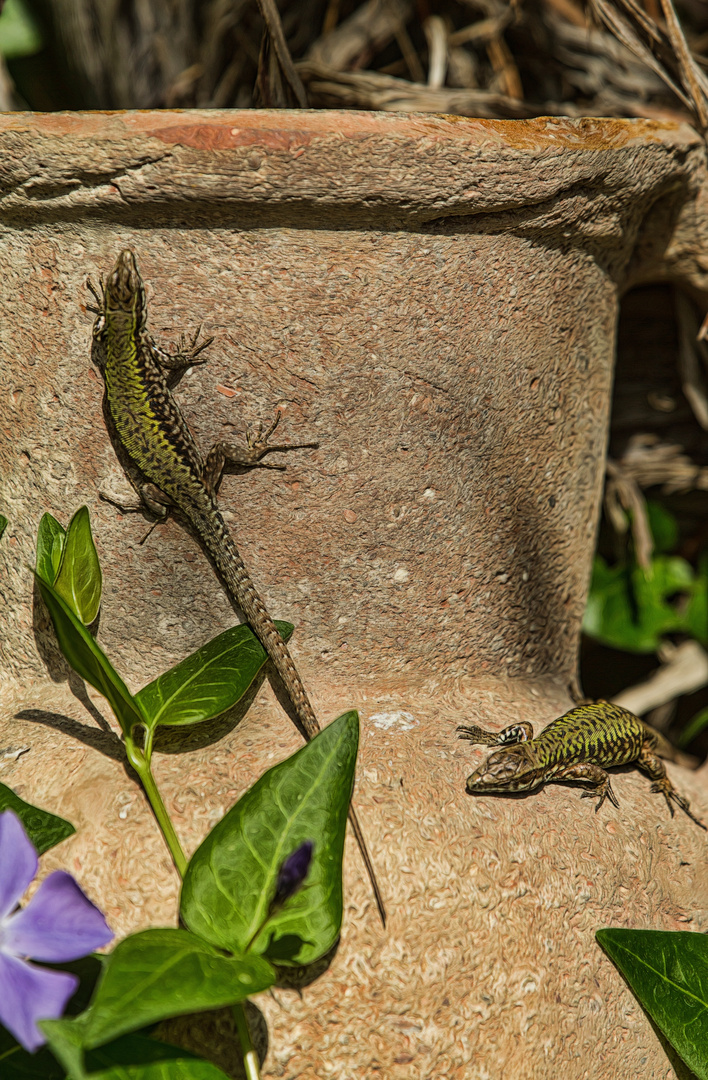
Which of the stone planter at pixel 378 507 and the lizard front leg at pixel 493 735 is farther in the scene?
the lizard front leg at pixel 493 735

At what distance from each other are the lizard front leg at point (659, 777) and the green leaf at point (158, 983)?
3.39ft

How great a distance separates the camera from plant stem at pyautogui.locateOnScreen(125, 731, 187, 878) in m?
1.27

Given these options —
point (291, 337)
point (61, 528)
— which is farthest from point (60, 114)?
point (61, 528)

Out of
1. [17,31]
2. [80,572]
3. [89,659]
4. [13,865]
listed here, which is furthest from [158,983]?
[17,31]

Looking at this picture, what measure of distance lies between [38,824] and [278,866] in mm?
365

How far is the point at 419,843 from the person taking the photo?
4.51 feet

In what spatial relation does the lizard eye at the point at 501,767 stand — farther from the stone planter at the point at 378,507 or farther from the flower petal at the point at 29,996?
the flower petal at the point at 29,996

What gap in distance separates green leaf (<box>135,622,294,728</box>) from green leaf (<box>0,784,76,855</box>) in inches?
7.8

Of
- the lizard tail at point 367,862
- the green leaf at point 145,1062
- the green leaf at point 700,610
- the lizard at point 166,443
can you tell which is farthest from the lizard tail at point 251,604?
the green leaf at point 700,610

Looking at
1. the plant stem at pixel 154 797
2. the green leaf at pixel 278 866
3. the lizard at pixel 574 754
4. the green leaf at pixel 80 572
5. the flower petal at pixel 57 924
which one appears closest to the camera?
the flower petal at pixel 57 924

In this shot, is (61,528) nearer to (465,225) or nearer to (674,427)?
(465,225)

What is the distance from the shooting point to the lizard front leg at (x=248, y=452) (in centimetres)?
151

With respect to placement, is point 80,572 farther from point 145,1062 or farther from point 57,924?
point 145,1062

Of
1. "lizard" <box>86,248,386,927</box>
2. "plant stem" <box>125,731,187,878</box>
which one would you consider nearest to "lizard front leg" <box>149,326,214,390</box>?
"lizard" <box>86,248,386,927</box>
